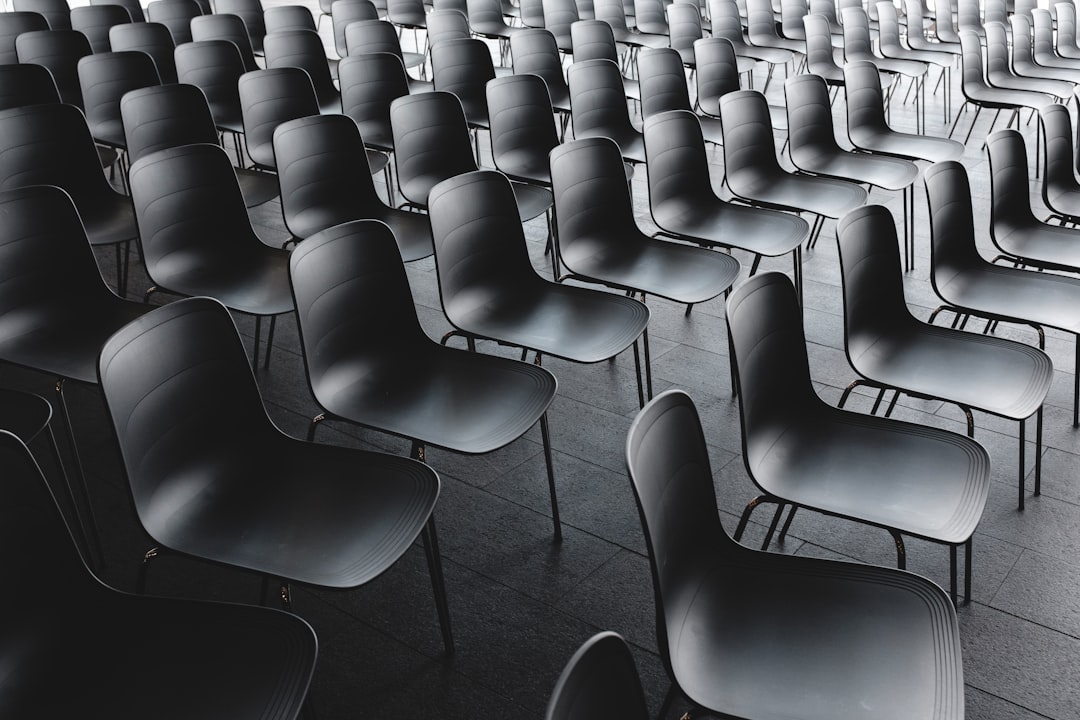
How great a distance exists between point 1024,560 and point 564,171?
2.11 meters

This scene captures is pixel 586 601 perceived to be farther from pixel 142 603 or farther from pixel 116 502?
pixel 116 502

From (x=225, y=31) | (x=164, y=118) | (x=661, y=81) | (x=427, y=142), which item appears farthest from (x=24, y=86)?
(x=661, y=81)

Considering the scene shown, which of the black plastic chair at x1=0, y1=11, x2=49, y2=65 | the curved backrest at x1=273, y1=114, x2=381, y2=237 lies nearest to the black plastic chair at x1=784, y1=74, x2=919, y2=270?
the curved backrest at x1=273, y1=114, x2=381, y2=237

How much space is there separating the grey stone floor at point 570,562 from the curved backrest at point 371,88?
1819 millimetres

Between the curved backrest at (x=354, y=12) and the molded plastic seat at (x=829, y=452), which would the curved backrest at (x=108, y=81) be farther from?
the molded plastic seat at (x=829, y=452)

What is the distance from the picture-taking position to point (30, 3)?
7.36 m

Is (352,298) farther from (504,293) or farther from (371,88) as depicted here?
(371,88)

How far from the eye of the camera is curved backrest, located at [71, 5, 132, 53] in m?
6.87

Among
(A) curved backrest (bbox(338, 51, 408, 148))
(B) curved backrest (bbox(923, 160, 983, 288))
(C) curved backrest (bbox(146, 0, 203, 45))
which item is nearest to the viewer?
(B) curved backrest (bbox(923, 160, 983, 288))

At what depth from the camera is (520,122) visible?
509cm

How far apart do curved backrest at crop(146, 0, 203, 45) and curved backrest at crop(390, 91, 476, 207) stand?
3.42 metres

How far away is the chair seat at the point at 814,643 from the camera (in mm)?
1923

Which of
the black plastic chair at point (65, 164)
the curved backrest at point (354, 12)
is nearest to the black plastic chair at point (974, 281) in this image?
the black plastic chair at point (65, 164)

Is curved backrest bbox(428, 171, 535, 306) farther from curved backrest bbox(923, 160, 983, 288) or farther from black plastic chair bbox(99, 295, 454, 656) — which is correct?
curved backrest bbox(923, 160, 983, 288)
